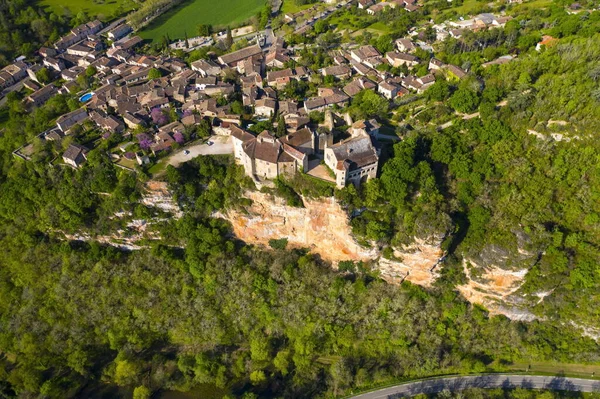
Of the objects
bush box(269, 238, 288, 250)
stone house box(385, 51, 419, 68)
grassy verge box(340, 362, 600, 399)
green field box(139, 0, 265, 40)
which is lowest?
grassy verge box(340, 362, 600, 399)

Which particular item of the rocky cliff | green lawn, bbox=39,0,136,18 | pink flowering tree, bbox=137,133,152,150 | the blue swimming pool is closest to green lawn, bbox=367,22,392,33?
the rocky cliff

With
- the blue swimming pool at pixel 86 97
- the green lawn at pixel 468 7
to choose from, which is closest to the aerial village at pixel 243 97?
the blue swimming pool at pixel 86 97

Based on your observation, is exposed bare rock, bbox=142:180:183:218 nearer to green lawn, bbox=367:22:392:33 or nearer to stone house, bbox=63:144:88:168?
stone house, bbox=63:144:88:168

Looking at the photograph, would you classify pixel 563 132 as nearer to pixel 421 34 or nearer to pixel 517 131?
pixel 517 131

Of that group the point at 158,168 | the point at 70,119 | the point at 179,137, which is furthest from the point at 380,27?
the point at 70,119

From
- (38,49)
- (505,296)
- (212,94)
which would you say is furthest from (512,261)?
(38,49)
